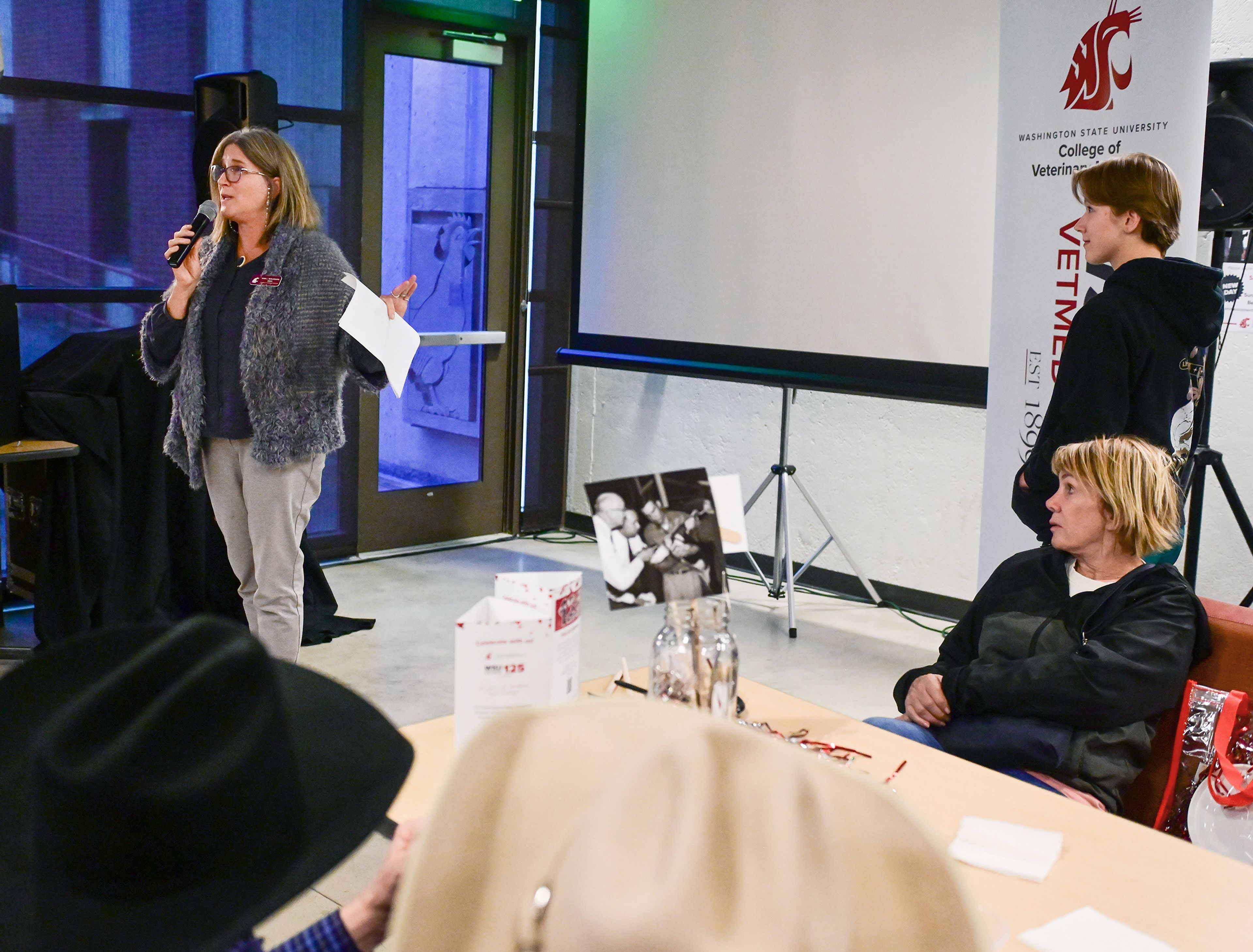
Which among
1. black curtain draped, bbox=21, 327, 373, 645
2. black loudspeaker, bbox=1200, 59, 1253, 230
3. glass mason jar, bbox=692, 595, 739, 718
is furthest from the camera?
black curtain draped, bbox=21, 327, 373, 645

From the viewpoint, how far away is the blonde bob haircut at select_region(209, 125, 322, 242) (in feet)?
10.5

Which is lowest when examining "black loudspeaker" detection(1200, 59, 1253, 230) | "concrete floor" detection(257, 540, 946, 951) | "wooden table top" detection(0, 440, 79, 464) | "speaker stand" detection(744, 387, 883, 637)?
"concrete floor" detection(257, 540, 946, 951)

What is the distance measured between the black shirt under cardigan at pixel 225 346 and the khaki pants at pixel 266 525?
0.07m

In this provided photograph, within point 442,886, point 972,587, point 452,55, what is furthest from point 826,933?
point 452,55

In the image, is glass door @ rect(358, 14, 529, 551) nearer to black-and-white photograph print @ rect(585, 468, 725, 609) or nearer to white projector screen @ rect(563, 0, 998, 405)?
white projector screen @ rect(563, 0, 998, 405)

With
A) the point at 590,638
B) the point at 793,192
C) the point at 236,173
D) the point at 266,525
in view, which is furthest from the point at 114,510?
the point at 793,192

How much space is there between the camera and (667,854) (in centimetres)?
60

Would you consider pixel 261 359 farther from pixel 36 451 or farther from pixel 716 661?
pixel 716 661

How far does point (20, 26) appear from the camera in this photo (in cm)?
418

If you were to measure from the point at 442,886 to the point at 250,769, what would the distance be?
0.79 ft

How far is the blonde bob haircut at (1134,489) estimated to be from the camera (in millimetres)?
2100

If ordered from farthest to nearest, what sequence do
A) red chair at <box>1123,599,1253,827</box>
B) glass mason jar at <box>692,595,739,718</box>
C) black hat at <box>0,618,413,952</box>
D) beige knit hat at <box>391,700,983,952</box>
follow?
red chair at <box>1123,599,1253,827</box>
glass mason jar at <box>692,595,739,718</box>
black hat at <box>0,618,413,952</box>
beige knit hat at <box>391,700,983,952</box>

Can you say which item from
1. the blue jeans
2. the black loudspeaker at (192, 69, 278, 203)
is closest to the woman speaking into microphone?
the black loudspeaker at (192, 69, 278, 203)

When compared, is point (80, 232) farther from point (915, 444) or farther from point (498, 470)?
point (915, 444)
